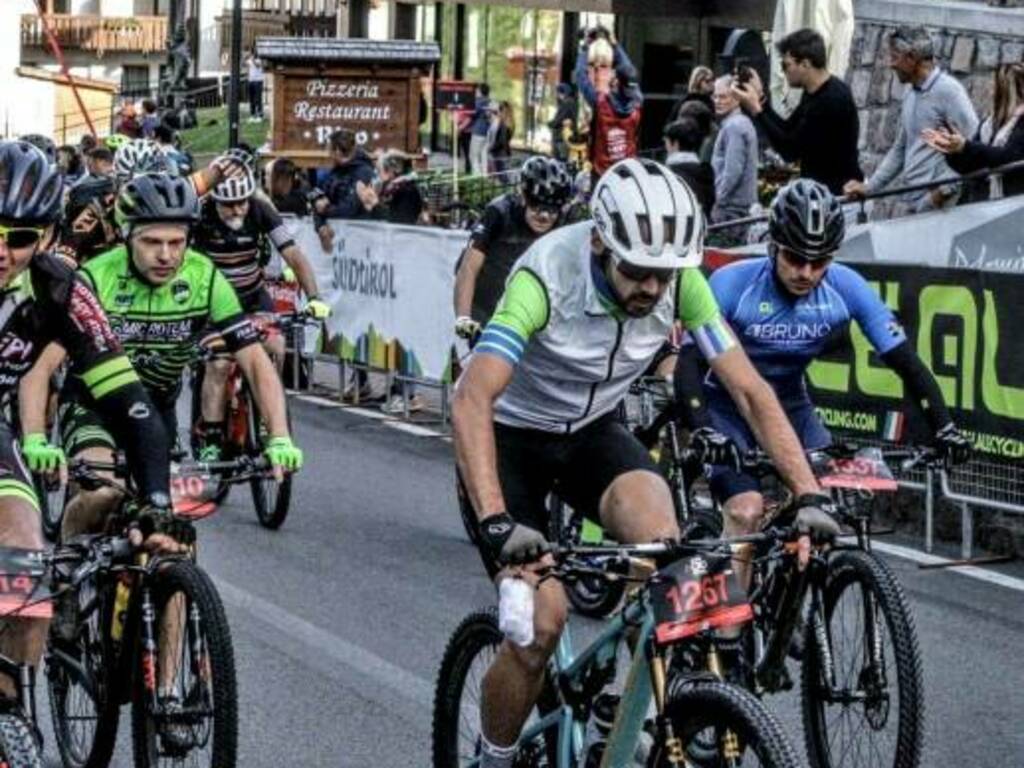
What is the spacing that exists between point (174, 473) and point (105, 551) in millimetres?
1378

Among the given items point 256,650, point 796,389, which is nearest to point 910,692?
point 796,389

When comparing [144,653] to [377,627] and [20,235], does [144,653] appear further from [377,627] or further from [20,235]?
[377,627]

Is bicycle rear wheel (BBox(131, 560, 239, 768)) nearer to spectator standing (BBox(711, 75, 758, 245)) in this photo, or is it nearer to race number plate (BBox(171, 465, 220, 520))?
race number plate (BBox(171, 465, 220, 520))

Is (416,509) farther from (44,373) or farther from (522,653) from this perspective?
(522,653)

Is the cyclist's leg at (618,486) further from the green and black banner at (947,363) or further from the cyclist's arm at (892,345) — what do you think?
the green and black banner at (947,363)

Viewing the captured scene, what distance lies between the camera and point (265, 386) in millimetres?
8523

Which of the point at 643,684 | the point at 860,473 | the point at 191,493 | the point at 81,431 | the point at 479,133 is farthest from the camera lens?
the point at 479,133

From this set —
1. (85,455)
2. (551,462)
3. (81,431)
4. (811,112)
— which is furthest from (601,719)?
(811,112)

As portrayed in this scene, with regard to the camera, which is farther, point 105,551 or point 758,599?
point 758,599

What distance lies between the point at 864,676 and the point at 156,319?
3.40m

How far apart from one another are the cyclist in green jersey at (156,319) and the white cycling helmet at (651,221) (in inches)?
73.6

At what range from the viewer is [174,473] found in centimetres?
780

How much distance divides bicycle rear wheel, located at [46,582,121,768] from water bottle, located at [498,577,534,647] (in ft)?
5.87

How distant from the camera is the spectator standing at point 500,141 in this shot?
33.0 m
